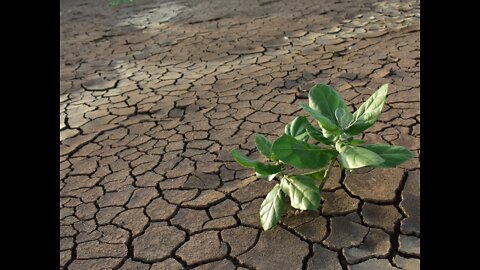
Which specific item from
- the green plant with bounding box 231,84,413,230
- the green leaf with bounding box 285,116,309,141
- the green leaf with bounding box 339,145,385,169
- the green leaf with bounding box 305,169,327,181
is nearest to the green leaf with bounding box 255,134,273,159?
the green plant with bounding box 231,84,413,230

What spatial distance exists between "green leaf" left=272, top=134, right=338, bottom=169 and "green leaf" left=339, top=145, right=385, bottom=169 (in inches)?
4.7

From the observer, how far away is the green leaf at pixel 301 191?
1.73m

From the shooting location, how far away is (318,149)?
69.6 inches

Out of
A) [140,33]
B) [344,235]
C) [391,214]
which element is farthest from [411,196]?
[140,33]

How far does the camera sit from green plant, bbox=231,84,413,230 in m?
1.65

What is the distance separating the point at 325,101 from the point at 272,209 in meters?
0.49

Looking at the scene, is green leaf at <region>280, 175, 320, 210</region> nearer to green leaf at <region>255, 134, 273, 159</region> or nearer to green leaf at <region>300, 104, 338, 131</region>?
green leaf at <region>255, 134, 273, 159</region>

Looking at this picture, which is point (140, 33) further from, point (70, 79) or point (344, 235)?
point (344, 235)

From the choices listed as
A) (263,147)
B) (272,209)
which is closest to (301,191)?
(272,209)

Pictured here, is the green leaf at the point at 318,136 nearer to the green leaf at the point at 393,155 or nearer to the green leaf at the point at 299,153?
the green leaf at the point at 299,153

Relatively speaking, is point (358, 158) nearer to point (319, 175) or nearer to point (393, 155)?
point (393, 155)

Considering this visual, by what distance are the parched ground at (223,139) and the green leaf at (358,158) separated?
377 millimetres

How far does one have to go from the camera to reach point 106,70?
4.93m

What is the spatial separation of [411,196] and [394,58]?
211cm
